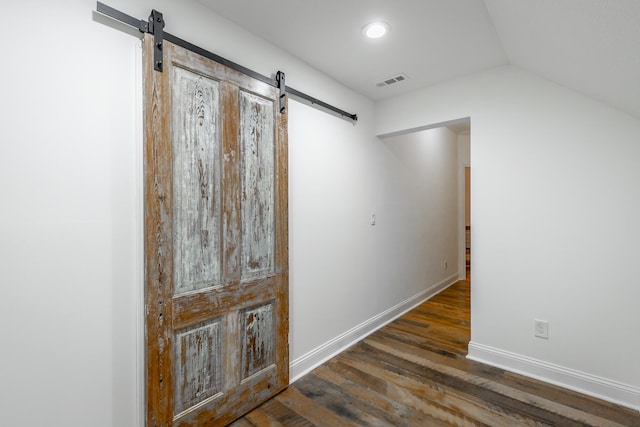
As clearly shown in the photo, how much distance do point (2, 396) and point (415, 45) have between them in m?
2.91

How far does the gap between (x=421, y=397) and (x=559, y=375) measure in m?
1.08

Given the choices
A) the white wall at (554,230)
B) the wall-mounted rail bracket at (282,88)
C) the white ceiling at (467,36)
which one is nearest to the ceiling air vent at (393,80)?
the white ceiling at (467,36)

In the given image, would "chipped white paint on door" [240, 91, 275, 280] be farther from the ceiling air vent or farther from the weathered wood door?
the ceiling air vent

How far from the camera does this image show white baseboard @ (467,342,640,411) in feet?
6.41

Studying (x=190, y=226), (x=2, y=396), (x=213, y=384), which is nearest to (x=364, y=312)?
(x=213, y=384)

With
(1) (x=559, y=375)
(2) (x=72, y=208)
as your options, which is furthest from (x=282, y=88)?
(1) (x=559, y=375)

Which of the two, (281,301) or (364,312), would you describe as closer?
(281,301)

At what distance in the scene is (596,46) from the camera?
56.7 inches

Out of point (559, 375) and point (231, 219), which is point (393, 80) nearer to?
point (231, 219)

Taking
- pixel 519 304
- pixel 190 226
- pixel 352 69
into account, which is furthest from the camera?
pixel 352 69

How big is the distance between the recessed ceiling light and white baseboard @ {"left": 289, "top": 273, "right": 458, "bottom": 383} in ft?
7.98

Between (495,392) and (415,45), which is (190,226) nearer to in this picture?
(415,45)

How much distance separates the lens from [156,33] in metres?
1.51

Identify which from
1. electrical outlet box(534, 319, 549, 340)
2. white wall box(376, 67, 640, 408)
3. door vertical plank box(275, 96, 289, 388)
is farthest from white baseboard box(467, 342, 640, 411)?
door vertical plank box(275, 96, 289, 388)
